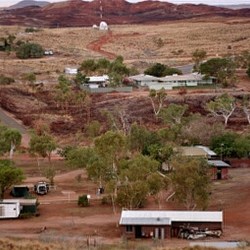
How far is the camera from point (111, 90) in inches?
2916

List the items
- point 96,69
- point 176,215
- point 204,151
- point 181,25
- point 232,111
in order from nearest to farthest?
point 176,215
point 204,151
point 232,111
point 96,69
point 181,25

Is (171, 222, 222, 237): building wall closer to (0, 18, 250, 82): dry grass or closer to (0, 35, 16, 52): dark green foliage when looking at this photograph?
(0, 18, 250, 82): dry grass

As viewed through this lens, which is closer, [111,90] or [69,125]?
[69,125]

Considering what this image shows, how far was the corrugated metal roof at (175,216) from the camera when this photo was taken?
29.8 m

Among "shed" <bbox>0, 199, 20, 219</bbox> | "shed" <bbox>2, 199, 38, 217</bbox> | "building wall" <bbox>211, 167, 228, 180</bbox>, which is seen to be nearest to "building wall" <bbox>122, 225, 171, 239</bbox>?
"shed" <bbox>2, 199, 38, 217</bbox>

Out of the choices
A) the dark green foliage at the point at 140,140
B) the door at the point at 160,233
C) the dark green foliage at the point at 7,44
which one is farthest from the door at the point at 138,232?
the dark green foliage at the point at 7,44

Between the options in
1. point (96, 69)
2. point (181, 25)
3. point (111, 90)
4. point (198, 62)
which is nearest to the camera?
point (111, 90)

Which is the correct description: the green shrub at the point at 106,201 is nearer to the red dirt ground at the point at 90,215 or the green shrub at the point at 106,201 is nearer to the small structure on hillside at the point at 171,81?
the red dirt ground at the point at 90,215

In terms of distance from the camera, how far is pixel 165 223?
2931 cm

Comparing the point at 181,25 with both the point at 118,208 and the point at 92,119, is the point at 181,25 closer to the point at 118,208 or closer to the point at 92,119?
the point at 92,119

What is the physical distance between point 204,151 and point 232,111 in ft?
51.0

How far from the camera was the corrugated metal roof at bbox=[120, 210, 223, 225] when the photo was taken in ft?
97.7

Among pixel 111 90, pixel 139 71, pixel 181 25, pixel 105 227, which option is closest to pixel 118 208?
pixel 105 227

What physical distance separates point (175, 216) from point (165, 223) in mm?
997
